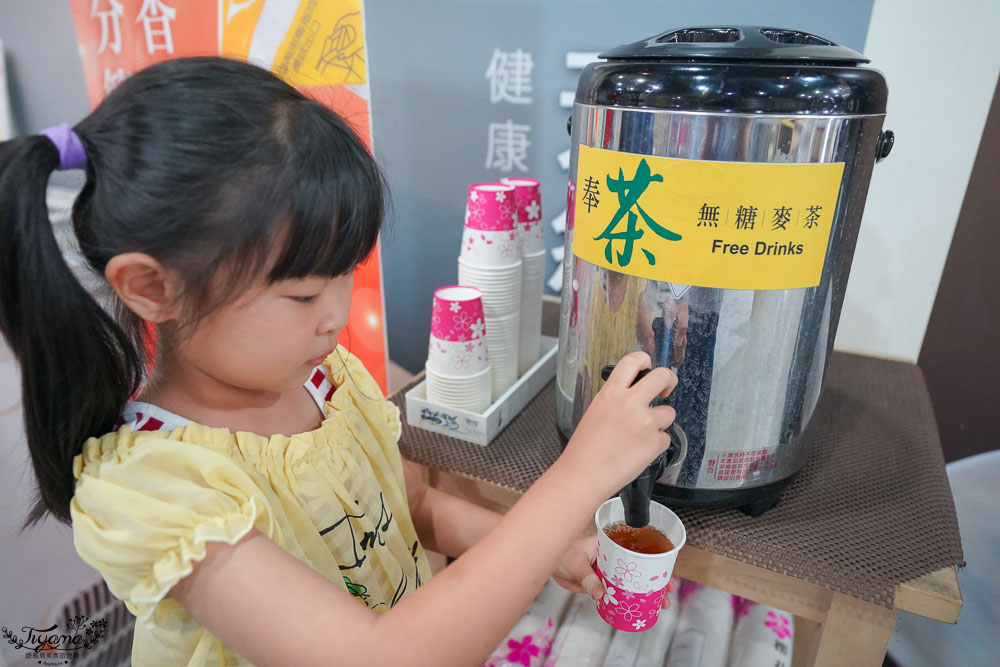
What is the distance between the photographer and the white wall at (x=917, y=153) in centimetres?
82

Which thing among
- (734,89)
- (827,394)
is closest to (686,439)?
(734,89)

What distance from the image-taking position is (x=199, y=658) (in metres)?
0.56

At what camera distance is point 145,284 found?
1.61ft

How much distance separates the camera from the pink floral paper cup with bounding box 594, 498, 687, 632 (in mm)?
535

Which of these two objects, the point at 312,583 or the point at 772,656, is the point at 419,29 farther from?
the point at 772,656

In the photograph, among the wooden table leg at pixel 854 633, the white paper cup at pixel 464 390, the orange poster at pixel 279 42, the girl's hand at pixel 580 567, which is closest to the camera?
the wooden table leg at pixel 854 633

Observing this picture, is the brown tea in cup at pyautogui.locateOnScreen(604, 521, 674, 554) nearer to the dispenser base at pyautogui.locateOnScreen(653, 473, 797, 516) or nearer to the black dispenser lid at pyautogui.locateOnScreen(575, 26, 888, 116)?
the dispenser base at pyautogui.locateOnScreen(653, 473, 797, 516)

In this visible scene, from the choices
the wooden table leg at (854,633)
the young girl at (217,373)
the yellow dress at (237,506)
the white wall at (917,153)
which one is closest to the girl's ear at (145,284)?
the young girl at (217,373)

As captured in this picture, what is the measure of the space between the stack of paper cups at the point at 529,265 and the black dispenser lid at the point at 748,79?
31cm

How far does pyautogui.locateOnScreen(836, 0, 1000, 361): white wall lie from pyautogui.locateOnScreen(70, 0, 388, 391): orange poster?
82 cm

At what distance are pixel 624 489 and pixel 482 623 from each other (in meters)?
0.17

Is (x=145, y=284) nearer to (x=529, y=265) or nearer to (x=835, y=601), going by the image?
(x=529, y=265)

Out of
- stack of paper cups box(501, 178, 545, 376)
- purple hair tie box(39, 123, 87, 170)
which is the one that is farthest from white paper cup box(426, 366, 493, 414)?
A: purple hair tie box(39, 123, 87, 170)

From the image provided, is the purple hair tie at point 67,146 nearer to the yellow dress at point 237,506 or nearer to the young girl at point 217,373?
the young girl at point 217,373
